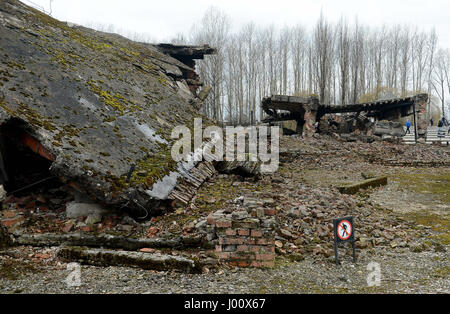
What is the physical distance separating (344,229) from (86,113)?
449cm

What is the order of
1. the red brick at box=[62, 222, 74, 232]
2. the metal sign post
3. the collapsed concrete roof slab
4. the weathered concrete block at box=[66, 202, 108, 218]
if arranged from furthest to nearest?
1. the weathered concrete block at box=[66, 202, 108, 218]
2. the collapsed concrete roof slab
3. the red brick at box=[62, 222, 74, 232]
4. the metal sign post

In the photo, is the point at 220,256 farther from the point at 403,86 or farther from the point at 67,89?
the point at 403,86

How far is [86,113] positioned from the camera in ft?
16.2

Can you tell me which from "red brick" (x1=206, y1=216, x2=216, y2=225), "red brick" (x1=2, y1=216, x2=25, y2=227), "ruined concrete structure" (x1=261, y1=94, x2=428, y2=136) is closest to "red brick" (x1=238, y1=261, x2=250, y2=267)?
"red brick" (x1=206, y1=216, x2=216, y2=225)

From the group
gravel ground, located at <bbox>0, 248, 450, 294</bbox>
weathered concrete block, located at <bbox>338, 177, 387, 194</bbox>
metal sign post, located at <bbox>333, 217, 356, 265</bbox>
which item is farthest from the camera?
weathered concrete block, located at <bbox>338, 177, 387, 194</bbox>

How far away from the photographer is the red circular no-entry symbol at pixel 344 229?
3.42 meters

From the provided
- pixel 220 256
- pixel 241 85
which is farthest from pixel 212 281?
pixel 241 85

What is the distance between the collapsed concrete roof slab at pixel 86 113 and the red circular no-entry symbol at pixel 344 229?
2481mm

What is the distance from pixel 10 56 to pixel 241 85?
29.8 metres

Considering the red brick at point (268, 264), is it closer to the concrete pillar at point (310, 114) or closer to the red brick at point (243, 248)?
the red brick at point (243, 248)

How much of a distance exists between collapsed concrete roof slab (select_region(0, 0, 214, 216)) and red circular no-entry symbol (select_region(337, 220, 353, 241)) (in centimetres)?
248

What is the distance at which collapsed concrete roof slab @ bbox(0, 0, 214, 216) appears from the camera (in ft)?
12.8

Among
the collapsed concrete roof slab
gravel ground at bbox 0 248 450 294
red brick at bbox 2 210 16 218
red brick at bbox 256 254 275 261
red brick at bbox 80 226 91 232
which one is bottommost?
gravel ground at bbox 0 248 450 294

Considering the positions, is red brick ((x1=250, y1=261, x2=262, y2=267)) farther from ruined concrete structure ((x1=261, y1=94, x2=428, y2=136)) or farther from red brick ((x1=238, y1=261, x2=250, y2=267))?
ruined concrete structure ((x1=261, y1=94, x2=428, y2=136))
